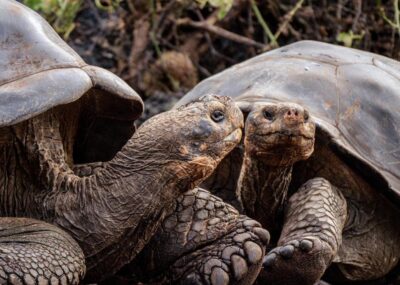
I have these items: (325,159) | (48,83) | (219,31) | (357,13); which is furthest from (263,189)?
(219,31)

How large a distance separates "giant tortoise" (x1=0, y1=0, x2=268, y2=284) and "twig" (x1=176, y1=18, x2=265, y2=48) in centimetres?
364

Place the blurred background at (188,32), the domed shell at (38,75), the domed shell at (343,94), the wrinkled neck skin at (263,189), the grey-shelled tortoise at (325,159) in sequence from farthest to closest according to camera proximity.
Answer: the blurred background at (188,32)
the domed shell at (343,94)
the wrinkled neck skin at (263,189)
the grey-shelled tortoise at (325,159)
the domed shell at (38,75)

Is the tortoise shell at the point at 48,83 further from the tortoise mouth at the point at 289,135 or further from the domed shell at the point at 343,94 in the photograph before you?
the domed shell at the point at 343,94

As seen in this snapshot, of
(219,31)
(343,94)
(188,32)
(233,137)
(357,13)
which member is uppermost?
(233,137)

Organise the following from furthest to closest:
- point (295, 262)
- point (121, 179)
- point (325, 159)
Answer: point (325, 159), point (295, 262), point (121, 179)

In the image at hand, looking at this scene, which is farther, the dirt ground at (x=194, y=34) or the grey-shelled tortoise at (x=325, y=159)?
the dirt ground at (x=194, y=34)

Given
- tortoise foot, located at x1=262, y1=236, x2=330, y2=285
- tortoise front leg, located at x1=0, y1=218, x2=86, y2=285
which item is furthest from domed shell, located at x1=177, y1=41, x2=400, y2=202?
tortoise front leg, located at x1=0, y1=218, x2=86, y2=285

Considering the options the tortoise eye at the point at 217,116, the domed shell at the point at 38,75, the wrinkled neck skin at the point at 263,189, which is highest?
the domed shell at the point at 38,75

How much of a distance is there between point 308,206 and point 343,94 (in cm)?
62

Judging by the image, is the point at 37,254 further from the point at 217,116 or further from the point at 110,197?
the point at 217,116

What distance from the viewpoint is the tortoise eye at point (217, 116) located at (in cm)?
316

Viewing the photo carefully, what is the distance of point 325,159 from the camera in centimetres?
417

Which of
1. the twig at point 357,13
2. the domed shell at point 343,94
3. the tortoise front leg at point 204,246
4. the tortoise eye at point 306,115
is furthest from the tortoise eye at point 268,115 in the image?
the twig at point 357,13

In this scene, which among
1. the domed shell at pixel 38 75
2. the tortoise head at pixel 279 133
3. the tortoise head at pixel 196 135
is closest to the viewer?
the domed shell at pixel 38 75
